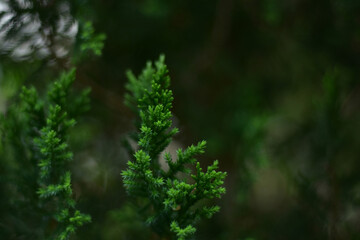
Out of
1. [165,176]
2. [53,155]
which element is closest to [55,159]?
[53,155]

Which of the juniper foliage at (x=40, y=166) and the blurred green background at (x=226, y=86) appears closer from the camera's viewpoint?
the juniper foliage at (x=40, y=166)

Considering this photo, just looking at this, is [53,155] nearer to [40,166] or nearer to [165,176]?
[40,166]

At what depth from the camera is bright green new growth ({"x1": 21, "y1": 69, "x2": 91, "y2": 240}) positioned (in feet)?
2.48

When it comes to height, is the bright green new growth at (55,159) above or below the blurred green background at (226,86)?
below

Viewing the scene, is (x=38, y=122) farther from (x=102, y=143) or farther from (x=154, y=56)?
(x=154, y=56)

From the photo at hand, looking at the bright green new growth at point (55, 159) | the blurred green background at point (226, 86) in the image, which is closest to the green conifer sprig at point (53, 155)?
the bright green new growth at point (55, 159)

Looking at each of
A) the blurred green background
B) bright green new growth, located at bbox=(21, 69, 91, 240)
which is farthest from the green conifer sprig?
the blurred green background

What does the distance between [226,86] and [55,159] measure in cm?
126

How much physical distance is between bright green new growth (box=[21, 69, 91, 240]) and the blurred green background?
0.45 ft

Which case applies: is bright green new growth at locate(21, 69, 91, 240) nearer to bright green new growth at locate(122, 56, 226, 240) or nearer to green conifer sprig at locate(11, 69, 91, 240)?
green conifer sprig at locate(11, 69, 91, 240)

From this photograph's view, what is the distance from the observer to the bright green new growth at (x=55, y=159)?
0.76 m

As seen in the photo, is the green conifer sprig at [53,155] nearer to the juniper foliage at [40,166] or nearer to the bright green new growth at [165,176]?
the juniper foliage at [40,166]

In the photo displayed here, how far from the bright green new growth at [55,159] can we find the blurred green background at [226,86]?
0.45 feet

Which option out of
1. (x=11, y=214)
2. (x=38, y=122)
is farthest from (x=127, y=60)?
(x=11, y=214)
